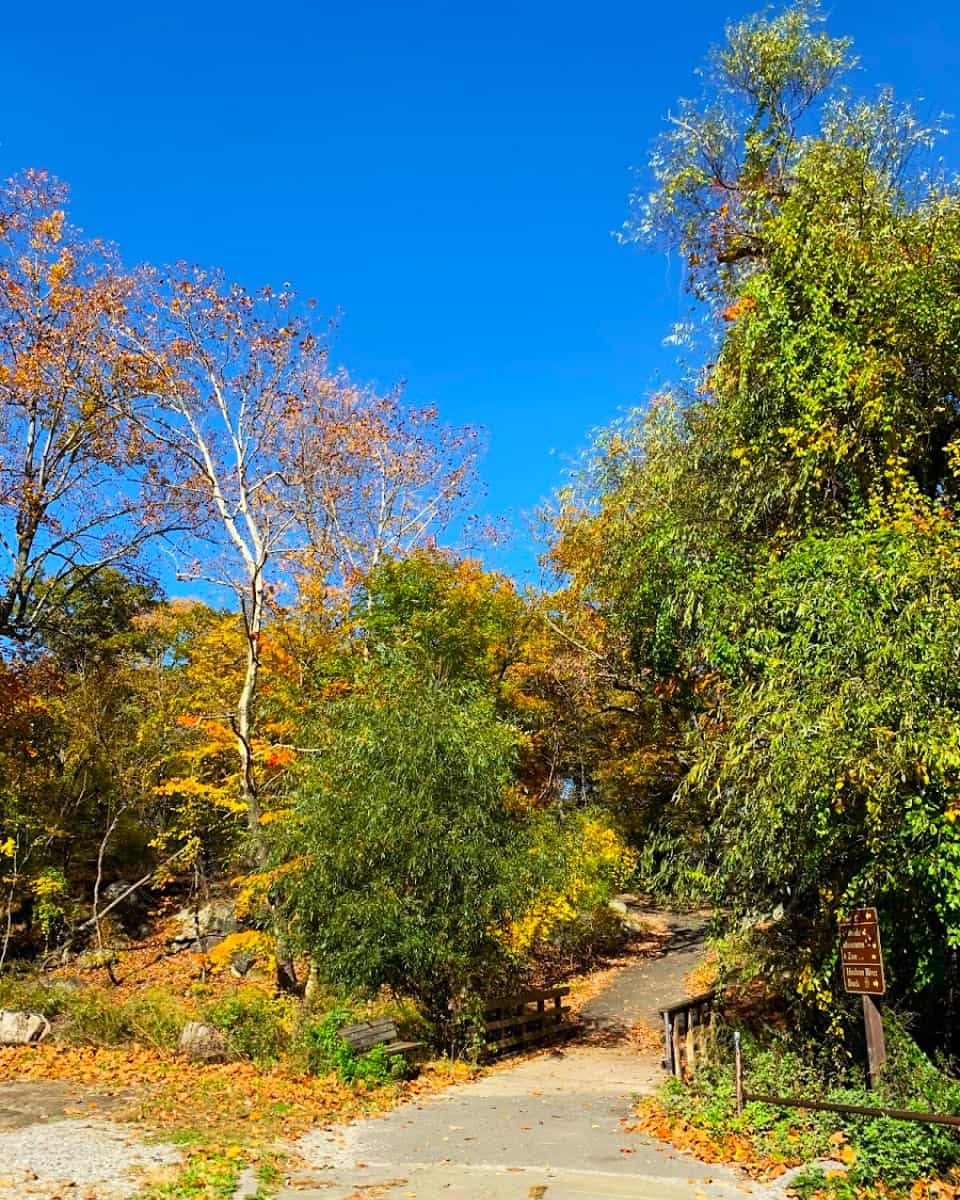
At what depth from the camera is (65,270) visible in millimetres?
14531

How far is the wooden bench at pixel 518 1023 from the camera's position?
44.6 ft

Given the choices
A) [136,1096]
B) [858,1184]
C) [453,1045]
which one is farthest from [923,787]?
[136,1096]

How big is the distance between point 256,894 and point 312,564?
8600 mm

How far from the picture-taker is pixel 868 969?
27.3ft

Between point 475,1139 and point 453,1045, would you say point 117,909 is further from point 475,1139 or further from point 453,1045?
point 475,1139

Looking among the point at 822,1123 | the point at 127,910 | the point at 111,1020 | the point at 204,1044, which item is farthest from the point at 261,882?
the point at 127,910

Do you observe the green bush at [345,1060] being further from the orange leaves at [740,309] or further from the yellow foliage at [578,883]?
the orange leaves at [740,309]

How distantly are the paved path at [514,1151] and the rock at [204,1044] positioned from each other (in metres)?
3.10

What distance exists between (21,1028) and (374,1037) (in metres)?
5.51

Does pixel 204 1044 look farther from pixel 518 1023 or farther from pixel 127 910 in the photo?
pixel 127 910

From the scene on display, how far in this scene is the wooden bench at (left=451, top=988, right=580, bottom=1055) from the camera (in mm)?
13602

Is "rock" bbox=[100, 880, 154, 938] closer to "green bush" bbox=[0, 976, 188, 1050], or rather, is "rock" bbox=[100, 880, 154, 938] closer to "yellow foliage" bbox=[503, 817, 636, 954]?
"green bush" bbox=[0, 976, 188, 1050]

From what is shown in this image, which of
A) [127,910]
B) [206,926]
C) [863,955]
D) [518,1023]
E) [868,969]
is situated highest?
[863,955]

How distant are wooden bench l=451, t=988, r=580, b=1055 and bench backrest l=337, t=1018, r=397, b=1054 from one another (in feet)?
5.73
